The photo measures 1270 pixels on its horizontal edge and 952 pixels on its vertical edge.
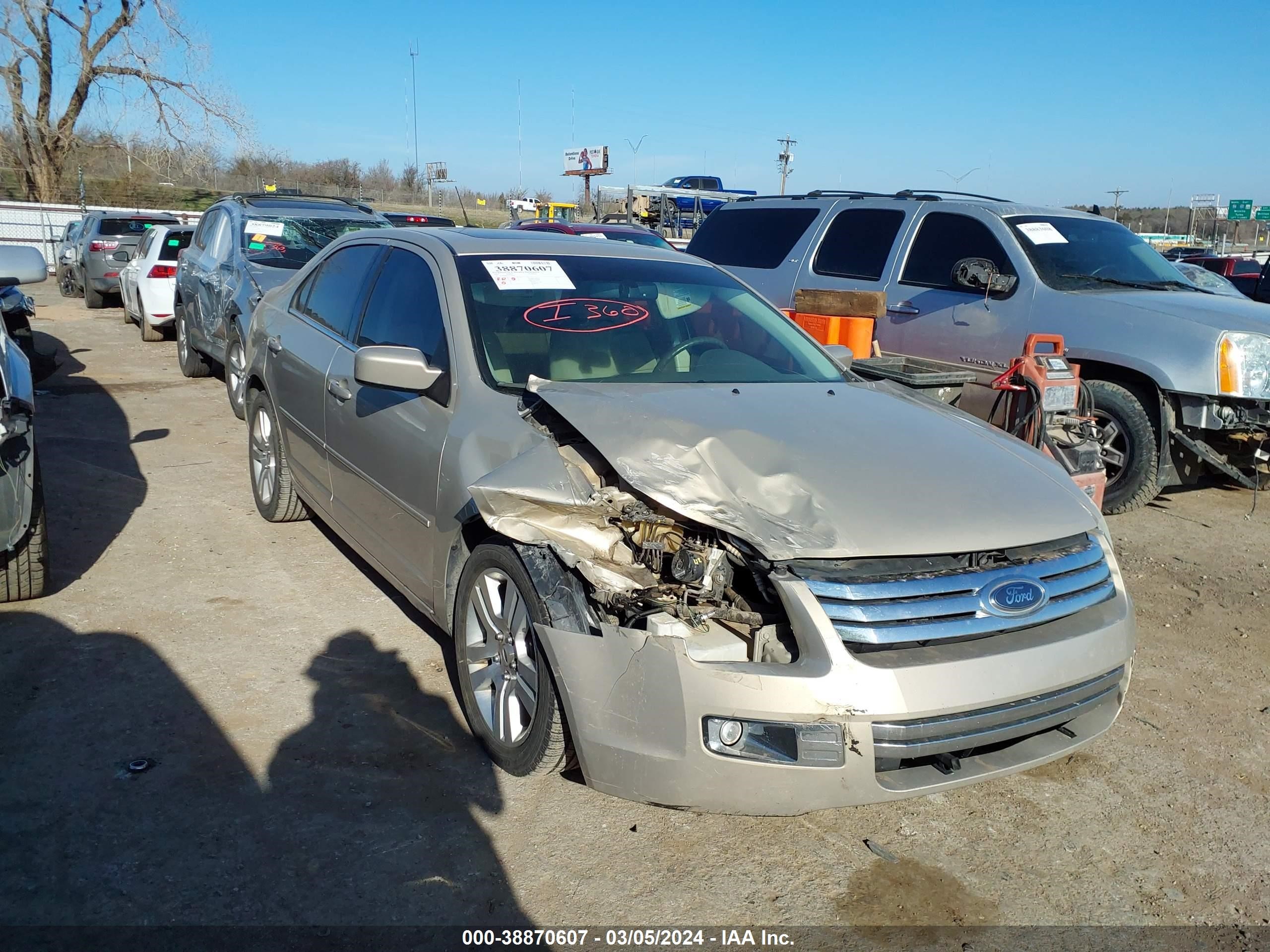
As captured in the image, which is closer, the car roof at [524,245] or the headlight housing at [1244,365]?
the car roof at [524,245]

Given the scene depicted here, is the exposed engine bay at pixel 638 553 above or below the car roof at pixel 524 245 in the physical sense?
below

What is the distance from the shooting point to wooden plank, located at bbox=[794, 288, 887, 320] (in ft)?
22.5

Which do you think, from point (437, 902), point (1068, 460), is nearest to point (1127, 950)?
point (437, 902)

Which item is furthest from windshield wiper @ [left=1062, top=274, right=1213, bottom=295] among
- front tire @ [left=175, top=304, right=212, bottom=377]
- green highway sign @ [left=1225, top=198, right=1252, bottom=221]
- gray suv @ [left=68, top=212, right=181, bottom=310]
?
green highway sign @ [left=1225, top=198, right=1252, bottom=221]

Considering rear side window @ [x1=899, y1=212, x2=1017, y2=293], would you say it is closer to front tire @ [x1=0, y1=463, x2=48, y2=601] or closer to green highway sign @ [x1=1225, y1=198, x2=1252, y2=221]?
front tire @ [x1=0, y1=463, x2=48, y2=601]

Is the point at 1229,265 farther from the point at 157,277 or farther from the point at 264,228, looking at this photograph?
the point at 157,277

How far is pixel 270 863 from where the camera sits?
111 inches

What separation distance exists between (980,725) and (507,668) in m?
1.46

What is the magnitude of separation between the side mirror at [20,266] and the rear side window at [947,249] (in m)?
5.73

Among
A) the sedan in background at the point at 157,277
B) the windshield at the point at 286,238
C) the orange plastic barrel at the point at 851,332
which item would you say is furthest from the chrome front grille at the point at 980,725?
the sedan in background at the point at 157,277

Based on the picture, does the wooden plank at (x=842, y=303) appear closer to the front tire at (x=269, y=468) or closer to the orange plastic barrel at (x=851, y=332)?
the orange plastic barrel at (x=851, y=332)

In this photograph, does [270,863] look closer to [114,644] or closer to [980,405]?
[114,644]

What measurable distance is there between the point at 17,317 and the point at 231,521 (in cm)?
560

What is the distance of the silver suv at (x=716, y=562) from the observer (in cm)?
268
